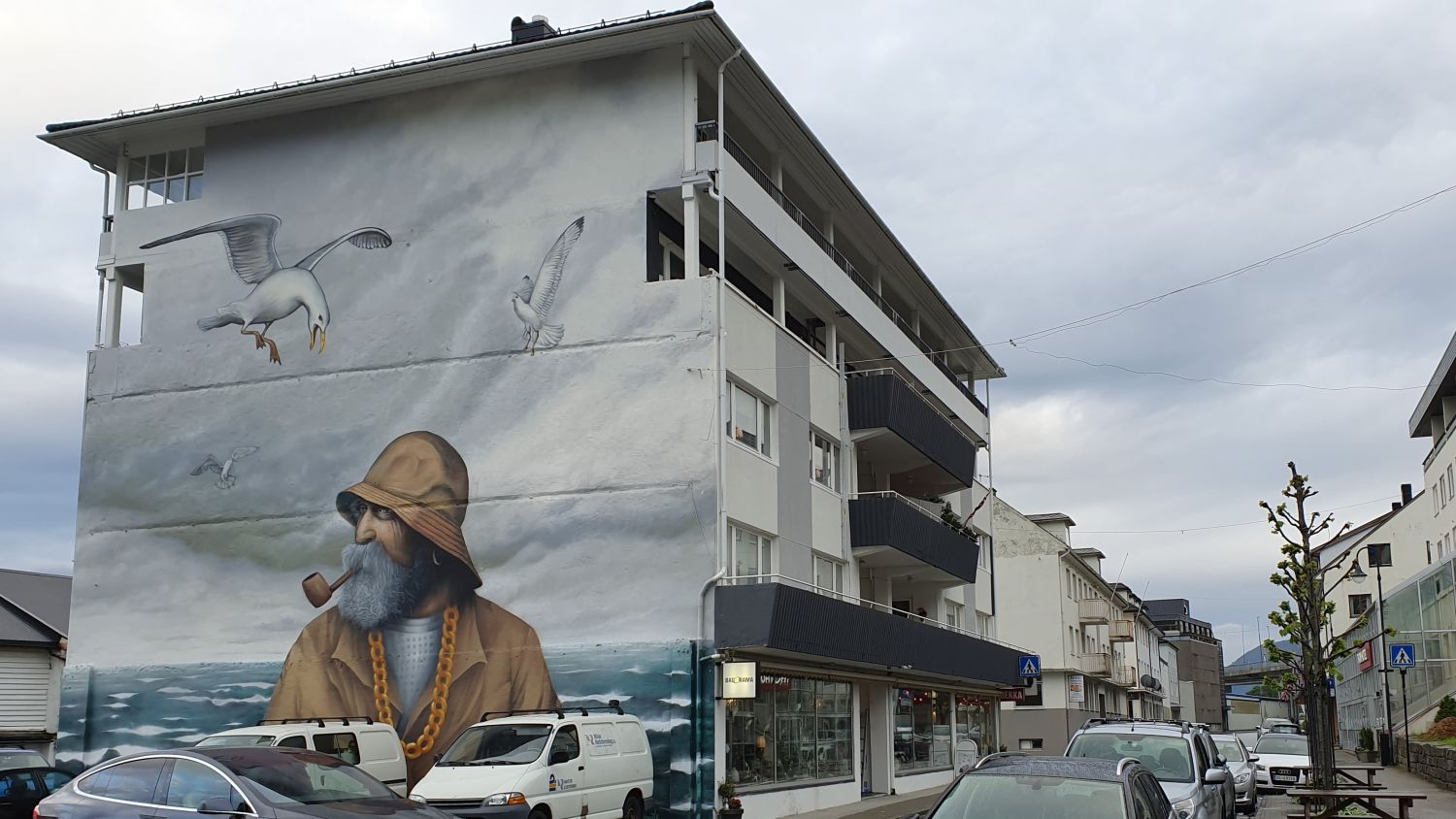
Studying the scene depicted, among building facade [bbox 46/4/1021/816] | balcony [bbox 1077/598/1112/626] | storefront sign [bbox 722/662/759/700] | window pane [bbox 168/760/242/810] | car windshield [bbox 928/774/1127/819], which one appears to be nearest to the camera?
car windshield [bbox 928/774/1127/819]

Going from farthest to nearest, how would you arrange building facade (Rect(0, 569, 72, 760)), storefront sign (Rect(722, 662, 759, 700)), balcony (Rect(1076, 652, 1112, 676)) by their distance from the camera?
balcony (Rect(1076, 652, 1112, 676)) → building facade (Rect(0, 569, 72, 760)) → storefront sign (Rect(722, 662, 759, 700))

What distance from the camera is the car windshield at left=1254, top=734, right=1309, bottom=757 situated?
33594mm

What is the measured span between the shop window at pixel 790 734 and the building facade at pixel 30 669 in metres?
17.9

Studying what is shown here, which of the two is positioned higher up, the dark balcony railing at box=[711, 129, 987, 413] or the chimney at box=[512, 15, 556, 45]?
the chimney at box=[512, 15, 556, 45]

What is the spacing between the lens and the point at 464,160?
27172 millimetres

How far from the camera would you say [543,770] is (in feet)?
57.1

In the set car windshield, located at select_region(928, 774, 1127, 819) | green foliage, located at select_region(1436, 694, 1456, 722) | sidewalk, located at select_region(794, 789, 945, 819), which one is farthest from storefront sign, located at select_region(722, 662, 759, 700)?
green foliage, located at select_region(1436, 694, 1456, 722)

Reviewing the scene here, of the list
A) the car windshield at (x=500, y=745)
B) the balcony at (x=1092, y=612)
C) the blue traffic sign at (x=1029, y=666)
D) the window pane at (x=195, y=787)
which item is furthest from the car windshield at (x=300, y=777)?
the balcony at (x=1092, y=612)

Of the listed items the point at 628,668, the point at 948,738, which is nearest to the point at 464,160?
the point at 628,668

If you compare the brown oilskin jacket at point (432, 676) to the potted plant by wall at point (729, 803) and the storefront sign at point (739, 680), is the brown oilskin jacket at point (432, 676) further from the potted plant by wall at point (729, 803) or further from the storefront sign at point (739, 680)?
the potted plant by wall at point (729, 803)

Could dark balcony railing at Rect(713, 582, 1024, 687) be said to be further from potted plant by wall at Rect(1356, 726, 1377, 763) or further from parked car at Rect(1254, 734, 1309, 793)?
potted plant by wall at Rect(1356, 726, 1377, 763)

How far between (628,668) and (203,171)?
14.9 metres

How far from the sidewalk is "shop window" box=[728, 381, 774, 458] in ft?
23.5

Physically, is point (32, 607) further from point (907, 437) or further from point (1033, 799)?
point (1033, 799)
